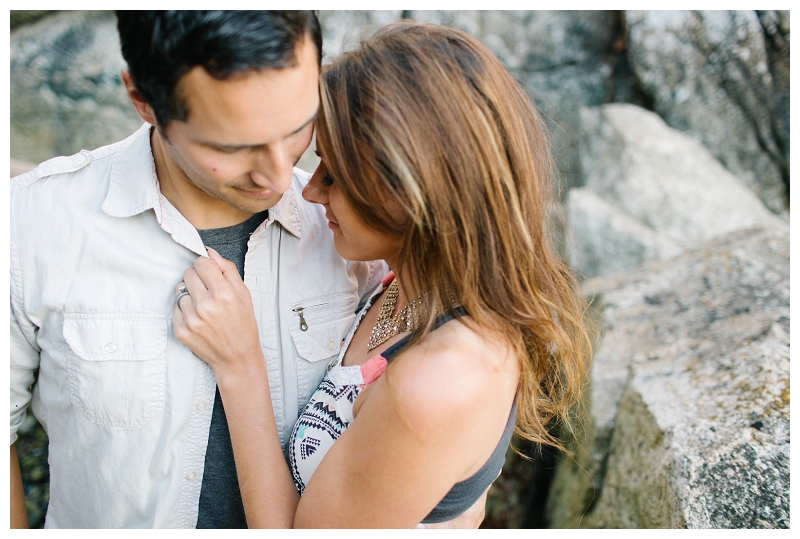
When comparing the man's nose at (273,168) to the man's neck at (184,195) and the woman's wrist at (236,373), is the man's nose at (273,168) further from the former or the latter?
the woman's wrist at (236,373)

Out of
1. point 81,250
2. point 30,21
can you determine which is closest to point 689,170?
point 81,250

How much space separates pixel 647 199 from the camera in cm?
440

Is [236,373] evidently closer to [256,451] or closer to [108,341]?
[256,451]

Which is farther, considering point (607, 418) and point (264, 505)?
point (607, 418)

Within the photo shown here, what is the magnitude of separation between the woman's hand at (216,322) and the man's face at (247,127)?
24 centimetres

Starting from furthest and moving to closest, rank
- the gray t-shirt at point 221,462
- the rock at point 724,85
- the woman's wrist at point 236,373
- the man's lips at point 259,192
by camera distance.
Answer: the rock at point 724,85, the gray t-shirt at point 221,462, the woman's wrist at point 236,373, the man's lips at point 259,192

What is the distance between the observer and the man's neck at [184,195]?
5.11 feet

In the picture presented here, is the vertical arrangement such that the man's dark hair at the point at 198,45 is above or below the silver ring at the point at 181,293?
above

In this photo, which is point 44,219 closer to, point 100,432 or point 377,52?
point 100,432

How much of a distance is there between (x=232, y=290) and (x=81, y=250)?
0.39 m

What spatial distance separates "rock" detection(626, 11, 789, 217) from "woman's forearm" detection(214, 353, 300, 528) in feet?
16.8

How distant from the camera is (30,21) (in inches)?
182

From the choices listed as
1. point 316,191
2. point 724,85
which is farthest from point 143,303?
point 724,85

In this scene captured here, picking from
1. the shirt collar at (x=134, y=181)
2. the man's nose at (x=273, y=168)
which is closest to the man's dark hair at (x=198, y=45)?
the man's nose at (x=273, y=168)
